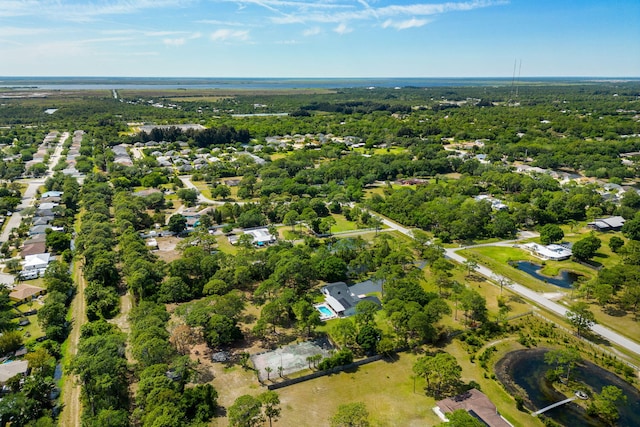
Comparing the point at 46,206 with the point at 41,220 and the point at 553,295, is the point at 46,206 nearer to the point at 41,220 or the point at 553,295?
the point at 41,220

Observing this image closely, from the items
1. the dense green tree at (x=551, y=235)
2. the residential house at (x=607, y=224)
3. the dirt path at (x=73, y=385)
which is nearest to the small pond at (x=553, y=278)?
the dense green tree at (x=551, y=235)

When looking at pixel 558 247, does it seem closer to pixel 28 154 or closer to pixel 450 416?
pixel 450 416

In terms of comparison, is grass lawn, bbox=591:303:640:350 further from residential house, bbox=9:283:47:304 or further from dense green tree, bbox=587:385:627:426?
residential house, bbox=9:283:47:304

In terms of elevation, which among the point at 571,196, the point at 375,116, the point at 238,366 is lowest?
the point at 238,366

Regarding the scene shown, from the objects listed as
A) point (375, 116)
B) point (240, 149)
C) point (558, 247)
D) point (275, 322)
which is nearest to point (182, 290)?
point (275, 322)

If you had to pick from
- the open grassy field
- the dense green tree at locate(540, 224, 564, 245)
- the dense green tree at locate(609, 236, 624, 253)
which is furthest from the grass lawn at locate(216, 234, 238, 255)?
the dense green tree at locate(609, 236, 624, 253)

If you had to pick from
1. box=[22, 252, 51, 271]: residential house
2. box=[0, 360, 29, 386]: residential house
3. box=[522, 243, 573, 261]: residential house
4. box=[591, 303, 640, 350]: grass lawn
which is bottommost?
box=[591, 303, 640, 350]: grass lawn

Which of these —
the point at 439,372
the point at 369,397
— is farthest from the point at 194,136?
the point at 439,372
